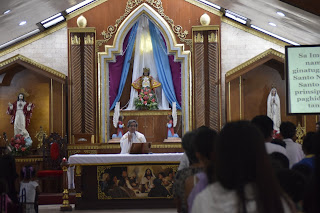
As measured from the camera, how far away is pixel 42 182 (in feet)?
48.5

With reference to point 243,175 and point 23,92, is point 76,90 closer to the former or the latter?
point 23,92

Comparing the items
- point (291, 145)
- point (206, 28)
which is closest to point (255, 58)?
point (206, 28)

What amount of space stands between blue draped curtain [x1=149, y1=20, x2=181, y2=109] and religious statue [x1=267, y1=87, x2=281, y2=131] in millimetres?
2366

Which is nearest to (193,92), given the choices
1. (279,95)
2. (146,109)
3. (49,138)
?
(146,109)

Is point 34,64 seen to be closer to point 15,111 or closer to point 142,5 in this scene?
point 15,111

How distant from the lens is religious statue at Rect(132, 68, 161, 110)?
15406 mm

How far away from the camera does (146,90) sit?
15406mm

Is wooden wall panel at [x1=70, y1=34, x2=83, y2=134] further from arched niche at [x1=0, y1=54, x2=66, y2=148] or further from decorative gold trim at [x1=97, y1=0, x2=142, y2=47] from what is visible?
decorative gold trim at [x1=97, y1=0, x2=142, y2=47]

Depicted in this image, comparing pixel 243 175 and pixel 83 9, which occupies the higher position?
pixel 83 9

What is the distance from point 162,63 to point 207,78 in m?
1.29

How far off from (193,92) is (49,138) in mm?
3893

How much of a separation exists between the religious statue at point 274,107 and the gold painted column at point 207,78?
4.25ft

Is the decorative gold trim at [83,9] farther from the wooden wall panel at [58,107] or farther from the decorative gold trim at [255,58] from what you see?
the decorative gold trim at [255,58]

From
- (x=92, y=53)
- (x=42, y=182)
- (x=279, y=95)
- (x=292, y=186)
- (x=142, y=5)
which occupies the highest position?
(x=142, y=5)
